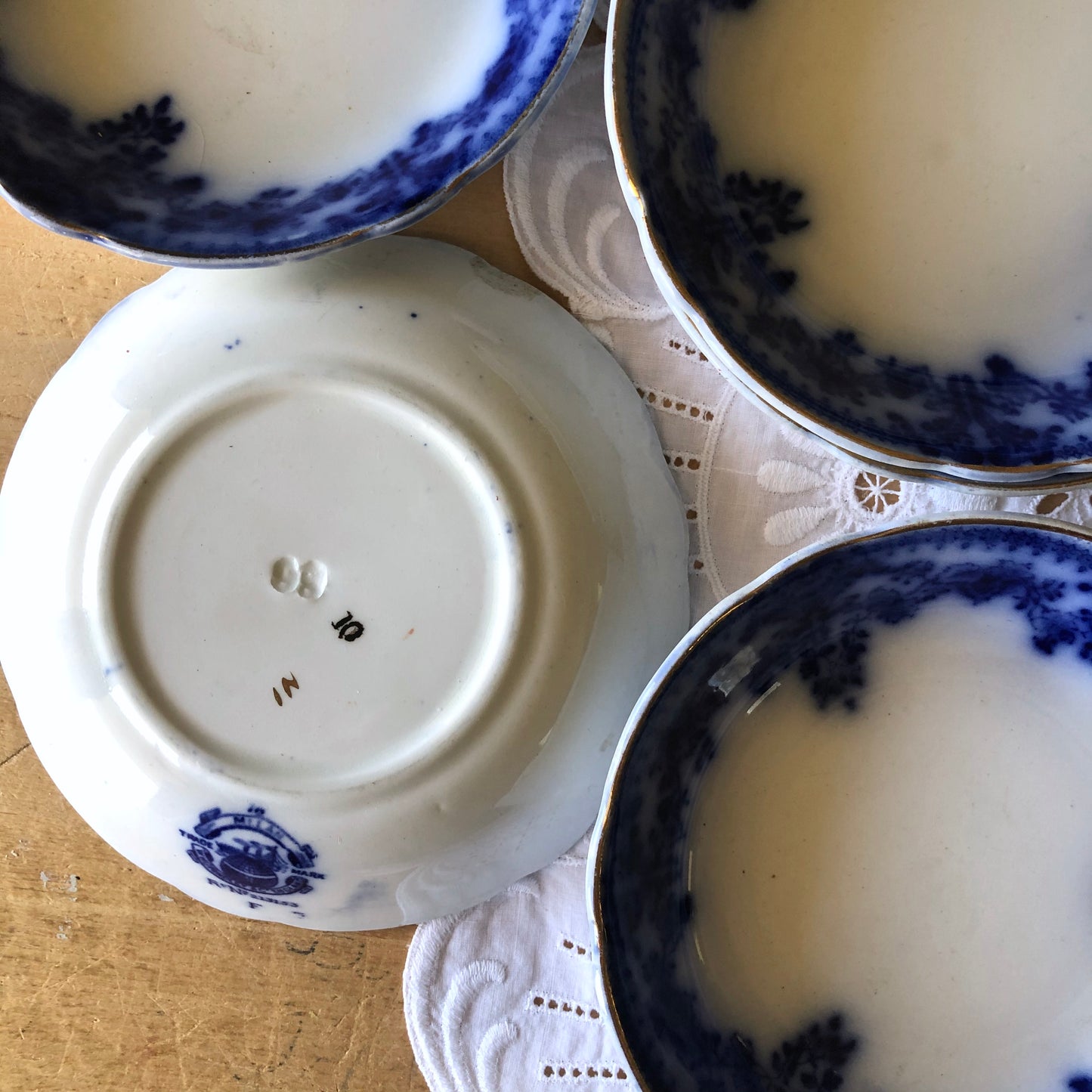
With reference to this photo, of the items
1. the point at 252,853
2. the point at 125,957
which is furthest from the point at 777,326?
the point at 125,957

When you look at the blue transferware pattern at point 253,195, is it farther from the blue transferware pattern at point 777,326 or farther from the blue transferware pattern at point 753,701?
the blue transferware pattern at point 753,701

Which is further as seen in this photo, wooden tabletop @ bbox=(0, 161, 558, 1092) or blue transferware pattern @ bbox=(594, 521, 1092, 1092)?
wooden tabletop @ bbox=(0, 161, 558, 1092)

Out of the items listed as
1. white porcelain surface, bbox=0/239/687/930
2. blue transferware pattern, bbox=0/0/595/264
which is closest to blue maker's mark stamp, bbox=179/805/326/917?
white porcelain surface, bbox=0/239/687/930

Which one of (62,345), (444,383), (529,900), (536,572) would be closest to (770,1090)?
(529,900)

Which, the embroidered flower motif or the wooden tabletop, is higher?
the embroidered flower motif

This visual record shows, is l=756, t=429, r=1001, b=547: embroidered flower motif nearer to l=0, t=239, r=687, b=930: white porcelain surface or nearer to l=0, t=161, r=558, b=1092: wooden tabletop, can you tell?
l=0, t=239, r=687, b=930: white porcelain surface
